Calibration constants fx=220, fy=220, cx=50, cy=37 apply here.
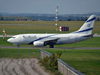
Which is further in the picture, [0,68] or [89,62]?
[89,62]

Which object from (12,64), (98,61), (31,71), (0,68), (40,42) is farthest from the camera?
(40,42)

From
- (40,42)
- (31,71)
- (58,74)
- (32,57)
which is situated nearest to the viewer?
(58,74)

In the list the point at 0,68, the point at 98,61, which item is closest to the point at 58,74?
the point at 0,68

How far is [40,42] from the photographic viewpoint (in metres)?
47.8

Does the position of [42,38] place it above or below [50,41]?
above

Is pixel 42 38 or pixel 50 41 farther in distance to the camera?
pixel 50 41

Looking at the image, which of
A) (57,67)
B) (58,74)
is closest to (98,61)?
(57,67)

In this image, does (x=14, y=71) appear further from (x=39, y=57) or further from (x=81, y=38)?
(x=81, y=38)

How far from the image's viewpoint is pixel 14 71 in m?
26.2

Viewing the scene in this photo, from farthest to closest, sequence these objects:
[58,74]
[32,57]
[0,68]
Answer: [32,57], [0,68], [58,74]

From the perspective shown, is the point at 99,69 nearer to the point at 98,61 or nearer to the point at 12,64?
the point at 98,61

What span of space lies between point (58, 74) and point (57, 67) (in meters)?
2.84

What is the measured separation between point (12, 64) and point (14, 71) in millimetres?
4635

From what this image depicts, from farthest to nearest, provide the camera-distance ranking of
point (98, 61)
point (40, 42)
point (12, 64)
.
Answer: point (40, 42) → point (98, 61) → point (12, 64)
